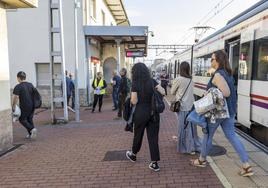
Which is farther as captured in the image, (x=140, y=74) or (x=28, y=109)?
(x=28, y=109)

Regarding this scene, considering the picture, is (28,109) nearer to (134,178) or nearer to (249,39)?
(134,178)

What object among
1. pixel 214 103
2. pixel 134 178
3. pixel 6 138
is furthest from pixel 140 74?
pixel 6 138

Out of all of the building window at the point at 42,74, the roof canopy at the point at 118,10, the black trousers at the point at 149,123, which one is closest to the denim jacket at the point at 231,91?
the black trousers at the point at 149,123

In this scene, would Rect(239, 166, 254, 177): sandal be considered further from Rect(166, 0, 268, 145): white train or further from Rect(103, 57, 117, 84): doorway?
Rect(103, 57, 117, 84): doorway

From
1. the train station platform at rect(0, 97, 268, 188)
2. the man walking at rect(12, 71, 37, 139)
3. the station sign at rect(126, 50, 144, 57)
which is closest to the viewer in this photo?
the train station platform at rect(0, 97, 268, 188)

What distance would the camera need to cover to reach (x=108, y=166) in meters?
5.74

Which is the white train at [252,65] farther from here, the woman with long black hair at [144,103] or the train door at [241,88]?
the woman with long black hair at [144,103]

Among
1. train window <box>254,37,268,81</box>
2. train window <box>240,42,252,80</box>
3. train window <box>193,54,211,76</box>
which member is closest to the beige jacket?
train window <box>254,37,268,81</box>

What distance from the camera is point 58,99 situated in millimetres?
11164

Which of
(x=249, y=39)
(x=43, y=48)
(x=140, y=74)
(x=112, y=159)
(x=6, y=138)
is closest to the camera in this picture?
(x=140, y=74)

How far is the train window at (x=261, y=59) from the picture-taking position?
716 centimetres

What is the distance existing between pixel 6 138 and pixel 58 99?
3.89m

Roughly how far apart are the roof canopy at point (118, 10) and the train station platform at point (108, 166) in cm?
1612

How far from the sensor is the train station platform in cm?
491
